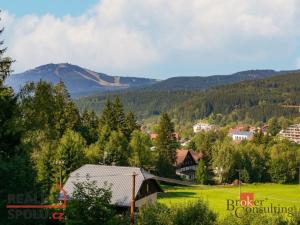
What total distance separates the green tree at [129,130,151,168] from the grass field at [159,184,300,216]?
5753 mm

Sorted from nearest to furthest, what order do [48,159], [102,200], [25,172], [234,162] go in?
[25,172]
[102,200]
[48,159]
[234,162]

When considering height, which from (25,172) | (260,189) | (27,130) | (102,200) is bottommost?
A: (260,189)

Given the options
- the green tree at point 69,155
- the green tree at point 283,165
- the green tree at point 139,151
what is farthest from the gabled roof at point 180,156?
the green tree at point 69,155

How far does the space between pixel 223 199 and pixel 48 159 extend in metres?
28.2

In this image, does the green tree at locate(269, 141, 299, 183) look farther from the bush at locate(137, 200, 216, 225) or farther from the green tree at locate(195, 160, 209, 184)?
the bush at locate(137, 200, 216, 225)

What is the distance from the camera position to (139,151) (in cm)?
7900

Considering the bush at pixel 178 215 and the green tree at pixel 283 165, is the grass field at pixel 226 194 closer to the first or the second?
the green tree at pixel 283 165

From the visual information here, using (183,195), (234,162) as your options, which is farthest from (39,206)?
(234,162)

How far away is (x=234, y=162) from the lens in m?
98.1

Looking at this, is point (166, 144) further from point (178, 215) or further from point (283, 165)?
point (178, 215)

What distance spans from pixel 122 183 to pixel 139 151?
37476 millimetres

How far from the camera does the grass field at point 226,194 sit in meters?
64.9

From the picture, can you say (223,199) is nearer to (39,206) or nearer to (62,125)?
(62,125)

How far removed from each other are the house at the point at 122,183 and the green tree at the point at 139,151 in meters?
30.5
